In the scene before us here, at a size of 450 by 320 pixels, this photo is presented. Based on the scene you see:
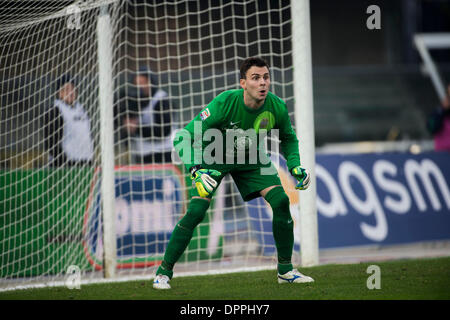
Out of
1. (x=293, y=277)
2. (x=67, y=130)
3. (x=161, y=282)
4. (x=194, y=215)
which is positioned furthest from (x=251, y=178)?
(x=67, y=130)

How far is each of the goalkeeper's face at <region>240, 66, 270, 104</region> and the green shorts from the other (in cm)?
60

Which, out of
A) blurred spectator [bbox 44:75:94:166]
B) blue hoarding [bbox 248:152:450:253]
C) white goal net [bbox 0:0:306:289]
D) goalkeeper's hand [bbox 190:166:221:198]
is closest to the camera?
goalkeeper's hand [bbox 190:166:221:198]

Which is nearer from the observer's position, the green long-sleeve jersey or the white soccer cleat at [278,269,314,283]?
the green long-sleeve jersey

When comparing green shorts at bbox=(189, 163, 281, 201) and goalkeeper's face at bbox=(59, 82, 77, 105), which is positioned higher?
goalkeeper's face at bbox=(59, 82, 77, 105)

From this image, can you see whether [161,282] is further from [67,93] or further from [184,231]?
[67,93]

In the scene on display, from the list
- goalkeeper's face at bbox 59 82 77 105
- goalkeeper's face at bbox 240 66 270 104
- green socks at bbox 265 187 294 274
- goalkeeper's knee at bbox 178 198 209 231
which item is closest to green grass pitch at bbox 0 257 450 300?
green socks at bbox 265 187 294 274

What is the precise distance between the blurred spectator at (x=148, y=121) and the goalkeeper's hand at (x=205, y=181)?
9.55 feet

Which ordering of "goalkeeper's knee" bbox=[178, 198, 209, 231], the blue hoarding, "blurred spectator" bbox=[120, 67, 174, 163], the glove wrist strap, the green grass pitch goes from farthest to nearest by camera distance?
the blue hoarding → "blurred spectator" bbox=[120, 67, 174, 163] → "goalkeeper's knee" bbox=[178, 198, 209, 231] → the glove wrist strap → the green grass pitch

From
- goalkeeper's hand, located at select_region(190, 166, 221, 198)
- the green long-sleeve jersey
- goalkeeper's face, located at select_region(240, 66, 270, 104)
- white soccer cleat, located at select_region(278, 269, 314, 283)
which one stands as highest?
goalkeeper's face, located at select_region(240, 66, 270, 104)

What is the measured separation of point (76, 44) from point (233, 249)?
3004 mm

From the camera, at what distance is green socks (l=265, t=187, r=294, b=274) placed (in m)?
6.28

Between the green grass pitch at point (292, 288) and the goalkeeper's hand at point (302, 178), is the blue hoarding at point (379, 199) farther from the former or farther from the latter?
the goalkeeper's hand at point (302, 178)

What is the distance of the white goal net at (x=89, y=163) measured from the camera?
8.49 m

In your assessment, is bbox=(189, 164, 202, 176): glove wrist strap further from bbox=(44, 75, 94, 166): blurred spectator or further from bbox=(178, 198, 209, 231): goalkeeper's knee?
bbox=(44, 75, 94, 166): blurred spectator
